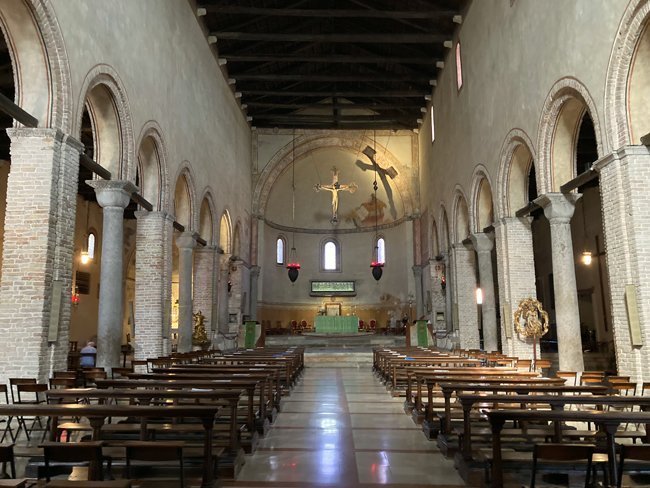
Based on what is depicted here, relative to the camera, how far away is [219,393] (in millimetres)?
6027

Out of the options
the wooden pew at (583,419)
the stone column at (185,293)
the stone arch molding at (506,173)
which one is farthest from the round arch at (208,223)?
the wooden pew at (583,419)

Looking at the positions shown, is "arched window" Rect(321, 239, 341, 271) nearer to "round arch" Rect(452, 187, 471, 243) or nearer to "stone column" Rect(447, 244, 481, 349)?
"round arch" Rect(452, 187, 471, 243)

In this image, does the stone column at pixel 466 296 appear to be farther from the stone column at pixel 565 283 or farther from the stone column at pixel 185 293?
the stone column at pixel 185 293

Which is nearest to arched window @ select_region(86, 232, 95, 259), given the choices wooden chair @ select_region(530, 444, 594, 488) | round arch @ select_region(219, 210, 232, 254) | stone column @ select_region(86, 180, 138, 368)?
round arch @ select_region(219, 210, 232, 254)

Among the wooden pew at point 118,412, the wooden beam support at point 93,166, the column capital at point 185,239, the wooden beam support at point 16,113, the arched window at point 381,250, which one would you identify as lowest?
the wooden pew at point 118,412

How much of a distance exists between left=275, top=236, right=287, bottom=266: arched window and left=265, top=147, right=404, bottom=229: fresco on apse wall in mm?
1058

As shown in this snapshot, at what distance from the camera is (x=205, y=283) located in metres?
22.1

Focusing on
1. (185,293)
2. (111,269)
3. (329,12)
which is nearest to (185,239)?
(185,293)

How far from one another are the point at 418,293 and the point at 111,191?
19.7 metres

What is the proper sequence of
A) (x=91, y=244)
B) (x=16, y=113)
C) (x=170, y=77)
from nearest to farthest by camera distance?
1. (x=16, y=113)
2. (x=170, y=77)
3. (x=91, y=244)

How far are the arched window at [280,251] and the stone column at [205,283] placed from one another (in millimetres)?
11956

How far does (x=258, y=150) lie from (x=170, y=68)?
533 inches

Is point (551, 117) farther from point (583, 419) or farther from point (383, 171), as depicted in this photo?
point (383, 171)

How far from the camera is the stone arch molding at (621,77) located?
9320 millimetres
